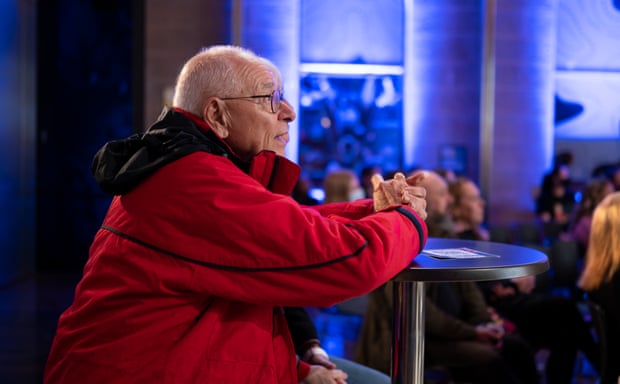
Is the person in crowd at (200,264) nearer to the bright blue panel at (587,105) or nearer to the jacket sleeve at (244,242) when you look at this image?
the jacket sleeve at (244,242)

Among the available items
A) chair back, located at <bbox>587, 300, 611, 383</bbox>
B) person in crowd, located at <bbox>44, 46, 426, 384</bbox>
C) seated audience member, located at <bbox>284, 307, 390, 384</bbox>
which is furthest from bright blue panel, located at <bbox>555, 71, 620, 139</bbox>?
person in crowd, located at <bbox>44, 46, 426, 384</bbox>

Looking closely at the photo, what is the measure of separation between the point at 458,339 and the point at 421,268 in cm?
155

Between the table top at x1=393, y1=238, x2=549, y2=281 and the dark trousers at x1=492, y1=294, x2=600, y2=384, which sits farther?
the dark trousers at x1=492, y1=294, x2=600, y2=384

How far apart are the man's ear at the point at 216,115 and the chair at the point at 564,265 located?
3589 millimetres

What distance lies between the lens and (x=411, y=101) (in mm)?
8688

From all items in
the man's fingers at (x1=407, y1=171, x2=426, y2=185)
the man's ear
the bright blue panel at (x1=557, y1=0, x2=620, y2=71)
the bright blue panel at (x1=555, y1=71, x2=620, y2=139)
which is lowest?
the man's fingers at (x1=407, y1=171, x2=426, y2=185)

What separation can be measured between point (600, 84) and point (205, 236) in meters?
8.90

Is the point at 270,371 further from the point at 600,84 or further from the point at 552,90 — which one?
the point at 600,84

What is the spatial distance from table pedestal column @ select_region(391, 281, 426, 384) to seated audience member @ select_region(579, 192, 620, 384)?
1464mm

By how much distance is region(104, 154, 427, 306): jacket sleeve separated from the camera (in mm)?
1239

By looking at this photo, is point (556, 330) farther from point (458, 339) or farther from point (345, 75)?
point (345, 75)

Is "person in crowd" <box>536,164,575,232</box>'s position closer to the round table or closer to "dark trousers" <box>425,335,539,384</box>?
"dark trousers" <box>425,335,539,384</box>

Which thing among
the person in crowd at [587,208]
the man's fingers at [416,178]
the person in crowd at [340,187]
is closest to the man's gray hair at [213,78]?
the man's fingers at [416,178]

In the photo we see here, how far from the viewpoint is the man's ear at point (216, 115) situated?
4.90 ft
